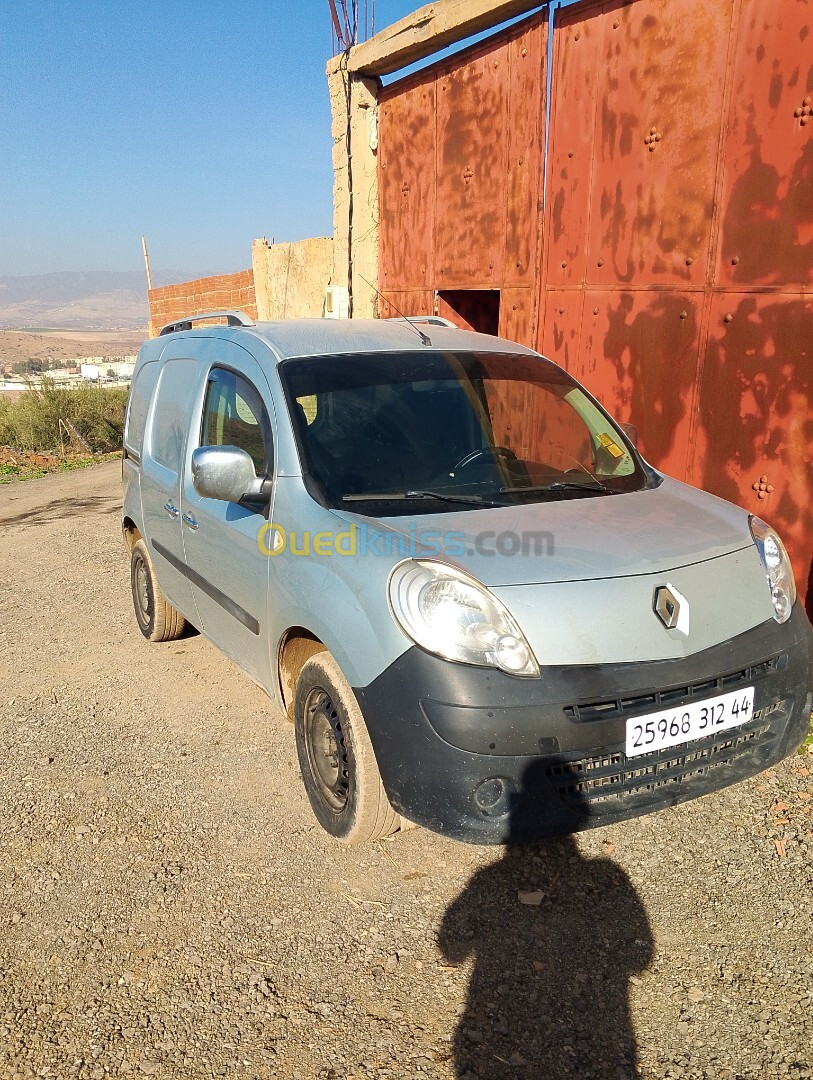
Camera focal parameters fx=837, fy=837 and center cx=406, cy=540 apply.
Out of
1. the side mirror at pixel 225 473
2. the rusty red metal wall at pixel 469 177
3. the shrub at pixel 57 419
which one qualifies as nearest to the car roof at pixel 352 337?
the side mirror at pixel 225 473

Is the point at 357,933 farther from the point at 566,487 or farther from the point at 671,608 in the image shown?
the point at 566,487

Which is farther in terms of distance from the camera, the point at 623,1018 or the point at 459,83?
the point at 459,83

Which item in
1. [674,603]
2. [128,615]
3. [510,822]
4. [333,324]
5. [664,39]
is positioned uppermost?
[664,39]

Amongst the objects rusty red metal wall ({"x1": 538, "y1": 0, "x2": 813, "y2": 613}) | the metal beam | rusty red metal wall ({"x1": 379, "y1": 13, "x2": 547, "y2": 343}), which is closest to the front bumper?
rusty red metal wall ({"x1": 538, "y1": 0, "x2": 813, "y2": 613})

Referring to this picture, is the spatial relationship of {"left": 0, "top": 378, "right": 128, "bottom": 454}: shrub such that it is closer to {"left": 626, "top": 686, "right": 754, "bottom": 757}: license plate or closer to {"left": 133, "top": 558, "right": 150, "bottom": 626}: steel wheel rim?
{"left": 133, "top": 558, "right": 150, "bottom": 626}: steel wheel rim

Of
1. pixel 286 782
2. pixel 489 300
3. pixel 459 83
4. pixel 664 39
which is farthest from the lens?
pixel 489 300

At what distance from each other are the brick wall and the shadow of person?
9706mm

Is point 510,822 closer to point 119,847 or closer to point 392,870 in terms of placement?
point 392,870

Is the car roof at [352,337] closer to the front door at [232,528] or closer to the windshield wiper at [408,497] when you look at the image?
the front door at [232,528]

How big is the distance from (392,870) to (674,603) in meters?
1.33

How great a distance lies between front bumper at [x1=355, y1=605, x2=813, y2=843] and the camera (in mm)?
2396

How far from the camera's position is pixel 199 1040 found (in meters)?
2.18

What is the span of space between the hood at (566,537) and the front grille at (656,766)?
0.56m

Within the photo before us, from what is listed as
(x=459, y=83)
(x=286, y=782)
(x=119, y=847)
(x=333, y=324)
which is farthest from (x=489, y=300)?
(x=119, y=847)
